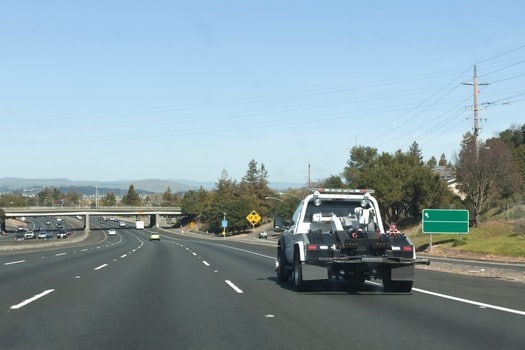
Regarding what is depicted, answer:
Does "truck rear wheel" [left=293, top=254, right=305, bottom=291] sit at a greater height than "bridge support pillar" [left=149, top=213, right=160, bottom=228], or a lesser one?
greater

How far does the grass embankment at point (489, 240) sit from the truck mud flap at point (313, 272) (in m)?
24.6

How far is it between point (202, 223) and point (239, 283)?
447ft

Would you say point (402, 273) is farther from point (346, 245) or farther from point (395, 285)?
point (346, 245)

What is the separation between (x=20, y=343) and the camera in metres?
8.91

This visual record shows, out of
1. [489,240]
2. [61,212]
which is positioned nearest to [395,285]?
[489,240]

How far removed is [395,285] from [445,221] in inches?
1032

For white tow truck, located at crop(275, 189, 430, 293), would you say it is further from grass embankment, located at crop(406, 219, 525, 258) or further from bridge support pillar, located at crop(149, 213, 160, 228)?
bridge support pillar, located at crop(149, 213, 160, 228)

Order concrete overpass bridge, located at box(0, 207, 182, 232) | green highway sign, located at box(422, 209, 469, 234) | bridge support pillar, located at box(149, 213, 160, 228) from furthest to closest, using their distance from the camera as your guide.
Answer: bridge support pillar, located at box(149, 213, 160, 228)
concrete overpass bridge, located at box(0, 207, 182, 232)
green highway sign, located at box(422, 209, 469, 234)

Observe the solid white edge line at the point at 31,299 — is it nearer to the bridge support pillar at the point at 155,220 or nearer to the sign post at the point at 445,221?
the sign post at the point at 445,221

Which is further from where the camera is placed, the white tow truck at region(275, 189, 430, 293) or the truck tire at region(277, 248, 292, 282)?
the truck tire at region(277, 248, 292, 282)

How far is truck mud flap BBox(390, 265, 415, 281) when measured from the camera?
1486cm

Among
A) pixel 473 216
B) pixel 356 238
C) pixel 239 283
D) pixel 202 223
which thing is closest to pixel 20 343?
pixel 356 238

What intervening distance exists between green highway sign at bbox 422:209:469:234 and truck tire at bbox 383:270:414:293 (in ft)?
83.7

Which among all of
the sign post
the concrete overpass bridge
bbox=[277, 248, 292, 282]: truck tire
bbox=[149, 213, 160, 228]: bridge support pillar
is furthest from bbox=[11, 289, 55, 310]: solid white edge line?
bbox=[149, 213, 160, 228]: bridge support pillar
